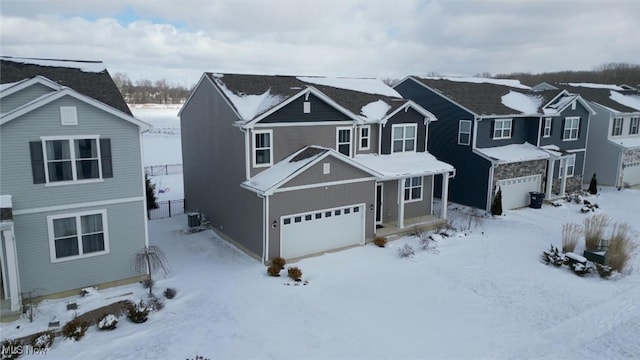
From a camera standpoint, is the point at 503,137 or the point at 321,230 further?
the point at 503,137

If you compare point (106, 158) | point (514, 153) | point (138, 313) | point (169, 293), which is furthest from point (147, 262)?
point (514, 153)

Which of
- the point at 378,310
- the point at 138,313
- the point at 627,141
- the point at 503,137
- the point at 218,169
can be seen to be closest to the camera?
the point at 138,313

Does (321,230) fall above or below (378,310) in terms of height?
above

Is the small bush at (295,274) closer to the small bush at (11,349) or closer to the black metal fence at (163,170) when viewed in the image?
the small bush at (11,349)

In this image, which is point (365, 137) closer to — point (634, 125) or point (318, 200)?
point (318, 200)

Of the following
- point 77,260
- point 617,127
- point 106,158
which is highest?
point 106,158

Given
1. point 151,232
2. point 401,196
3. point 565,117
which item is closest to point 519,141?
point 565,117

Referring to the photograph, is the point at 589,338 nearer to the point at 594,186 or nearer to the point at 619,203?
the point at 619,203

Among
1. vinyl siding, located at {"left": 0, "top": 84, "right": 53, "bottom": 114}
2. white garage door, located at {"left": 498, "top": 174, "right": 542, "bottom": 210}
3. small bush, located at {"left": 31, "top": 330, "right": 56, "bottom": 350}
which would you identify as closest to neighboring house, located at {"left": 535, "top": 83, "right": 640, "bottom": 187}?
white garage door, located at {"left": 498, "top": 174, "right": 542, "bottom": 210}
